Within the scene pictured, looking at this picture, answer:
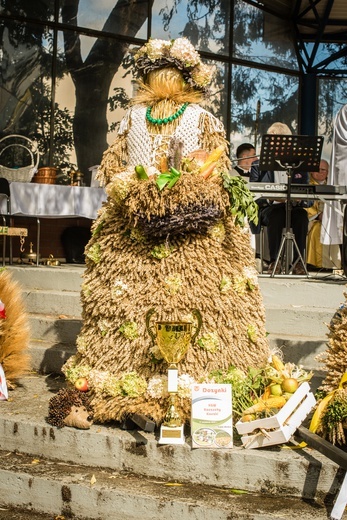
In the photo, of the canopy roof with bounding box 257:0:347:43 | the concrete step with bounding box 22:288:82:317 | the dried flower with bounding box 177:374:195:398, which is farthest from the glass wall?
the dried flower with bounding box 177:374:195:398

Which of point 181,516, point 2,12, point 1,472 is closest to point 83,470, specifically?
point 1,472

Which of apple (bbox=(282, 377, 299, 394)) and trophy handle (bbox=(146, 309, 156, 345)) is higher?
trophy handle (bbox=(146, 309, 156, 345))

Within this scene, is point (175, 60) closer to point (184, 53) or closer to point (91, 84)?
point (184, 53)

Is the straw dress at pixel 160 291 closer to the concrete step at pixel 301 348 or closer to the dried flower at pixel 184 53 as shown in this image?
the dried flower at pixel 184 53

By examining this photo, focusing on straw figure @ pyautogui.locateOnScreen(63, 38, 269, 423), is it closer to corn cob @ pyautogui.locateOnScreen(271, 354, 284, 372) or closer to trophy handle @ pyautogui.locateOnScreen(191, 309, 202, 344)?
trophy handle @ pyautogui.locateOnScreen(191, 309, 202, 344)

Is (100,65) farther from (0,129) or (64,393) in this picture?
(64,393)

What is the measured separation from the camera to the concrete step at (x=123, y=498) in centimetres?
359

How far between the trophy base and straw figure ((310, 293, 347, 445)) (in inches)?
26.2

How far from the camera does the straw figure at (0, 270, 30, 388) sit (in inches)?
201

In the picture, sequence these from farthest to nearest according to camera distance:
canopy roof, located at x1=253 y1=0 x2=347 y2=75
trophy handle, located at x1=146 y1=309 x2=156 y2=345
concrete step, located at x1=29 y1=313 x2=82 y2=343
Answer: canopy roof, located at x1=253 y1=0 x2=347 y2=75, concrete step, located at x1=29 y1=313 x2=82 y2=343, trophy handle, located at x1=146 y1=309 x2=156 y2=345

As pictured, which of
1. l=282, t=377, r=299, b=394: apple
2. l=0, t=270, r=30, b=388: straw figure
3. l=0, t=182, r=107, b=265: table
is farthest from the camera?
l=0, t=182, r=107, b=265: table

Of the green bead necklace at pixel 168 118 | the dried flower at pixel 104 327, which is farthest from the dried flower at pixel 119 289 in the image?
the green bead necklace at pixel 168 118

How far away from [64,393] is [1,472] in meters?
0.54

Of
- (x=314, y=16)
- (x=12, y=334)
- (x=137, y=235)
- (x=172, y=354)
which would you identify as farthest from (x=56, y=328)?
(x=314, y=16)
